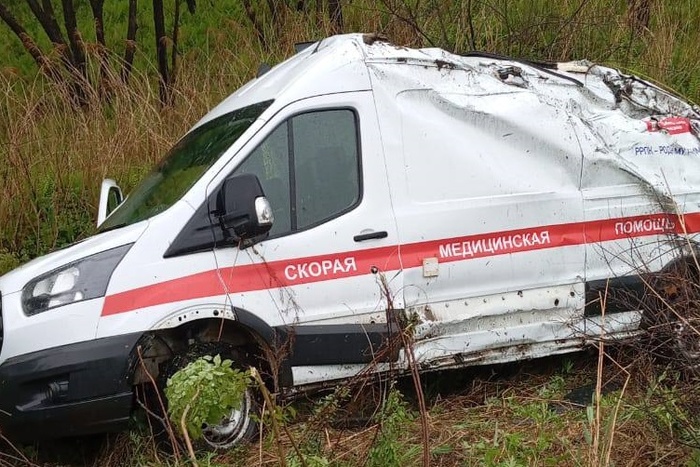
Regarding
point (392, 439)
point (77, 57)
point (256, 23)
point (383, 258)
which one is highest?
point (256, 23)

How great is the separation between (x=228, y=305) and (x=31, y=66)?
24.9ft

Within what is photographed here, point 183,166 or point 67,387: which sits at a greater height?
point 183,166

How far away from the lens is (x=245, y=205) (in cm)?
423

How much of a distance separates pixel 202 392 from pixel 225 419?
4.46 ft

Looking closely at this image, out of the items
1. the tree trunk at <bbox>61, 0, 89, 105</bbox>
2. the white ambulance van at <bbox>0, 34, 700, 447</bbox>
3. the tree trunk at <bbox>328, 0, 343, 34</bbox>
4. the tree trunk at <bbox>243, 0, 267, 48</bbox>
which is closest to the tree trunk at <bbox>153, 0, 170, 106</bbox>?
the tree trunk at <bbox>61, 0, 89, 105</bbox>

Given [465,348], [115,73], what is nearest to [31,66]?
[115,73]

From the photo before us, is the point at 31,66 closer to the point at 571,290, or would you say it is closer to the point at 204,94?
the point at 204,94

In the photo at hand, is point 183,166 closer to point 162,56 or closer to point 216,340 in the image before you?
point 216,340

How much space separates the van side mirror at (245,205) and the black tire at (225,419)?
0.65 metres

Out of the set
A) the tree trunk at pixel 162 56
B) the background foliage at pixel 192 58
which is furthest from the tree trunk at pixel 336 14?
the tree trunk at pixel 162 56

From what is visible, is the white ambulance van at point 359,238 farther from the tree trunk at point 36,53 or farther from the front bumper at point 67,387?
the tree trunk at point 36,53

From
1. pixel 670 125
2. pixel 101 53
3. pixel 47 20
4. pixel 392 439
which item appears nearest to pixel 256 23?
pixel 101 53

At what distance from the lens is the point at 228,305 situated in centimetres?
436

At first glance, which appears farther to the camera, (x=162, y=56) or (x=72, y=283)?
(x=162, y=56)
